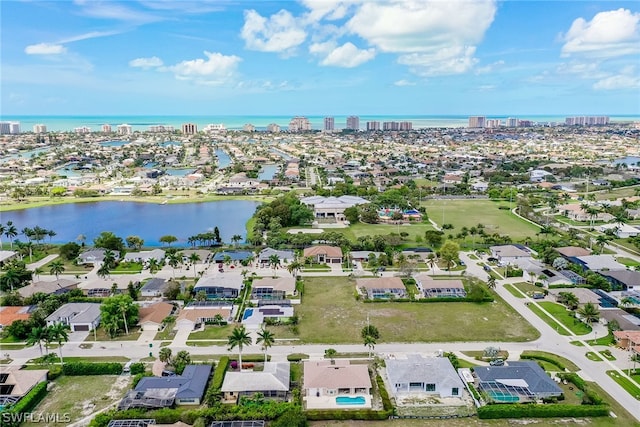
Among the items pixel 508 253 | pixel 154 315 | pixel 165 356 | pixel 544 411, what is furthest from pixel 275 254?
pixel 544 411

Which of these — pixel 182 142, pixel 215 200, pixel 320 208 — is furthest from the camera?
pixel 182 142

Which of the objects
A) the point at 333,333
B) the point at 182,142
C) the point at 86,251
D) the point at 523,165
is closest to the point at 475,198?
the point at 523,165

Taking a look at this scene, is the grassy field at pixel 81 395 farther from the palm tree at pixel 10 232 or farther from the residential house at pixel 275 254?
the palm tree at pixel 10 232

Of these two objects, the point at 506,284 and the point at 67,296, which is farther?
the point at 506,284

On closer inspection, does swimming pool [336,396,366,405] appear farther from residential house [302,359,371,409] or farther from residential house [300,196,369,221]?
residential house [300,196,369,221]

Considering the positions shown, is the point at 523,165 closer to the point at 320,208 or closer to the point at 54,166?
the point at 320,208

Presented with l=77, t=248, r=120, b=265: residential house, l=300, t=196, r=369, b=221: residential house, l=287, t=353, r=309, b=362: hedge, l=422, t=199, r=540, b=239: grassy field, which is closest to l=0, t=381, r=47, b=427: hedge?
l=287, t=353, r=309, b=362: hedge

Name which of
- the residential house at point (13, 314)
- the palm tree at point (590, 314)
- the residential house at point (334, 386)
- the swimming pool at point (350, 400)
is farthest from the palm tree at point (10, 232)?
the palm tree at point (590, 314)
